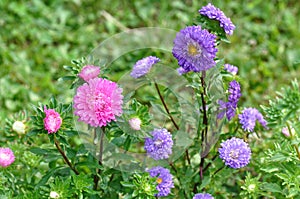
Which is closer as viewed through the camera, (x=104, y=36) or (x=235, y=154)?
(x=235, y=154)

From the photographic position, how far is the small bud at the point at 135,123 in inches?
73.8

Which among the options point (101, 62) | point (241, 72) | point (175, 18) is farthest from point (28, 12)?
point (101, 62)

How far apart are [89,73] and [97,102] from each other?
0.15 meters

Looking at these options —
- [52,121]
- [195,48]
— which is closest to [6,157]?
[52,121]

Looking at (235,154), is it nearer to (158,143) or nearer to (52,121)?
(158,143)

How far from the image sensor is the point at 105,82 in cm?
179

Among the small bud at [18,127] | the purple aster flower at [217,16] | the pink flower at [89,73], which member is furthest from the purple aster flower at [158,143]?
the small bud at [18,127]

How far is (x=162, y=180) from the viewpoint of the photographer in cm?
200

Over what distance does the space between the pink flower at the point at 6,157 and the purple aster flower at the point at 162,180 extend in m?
0.52

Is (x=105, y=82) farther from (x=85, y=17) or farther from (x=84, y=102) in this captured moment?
(x=85, y=17)

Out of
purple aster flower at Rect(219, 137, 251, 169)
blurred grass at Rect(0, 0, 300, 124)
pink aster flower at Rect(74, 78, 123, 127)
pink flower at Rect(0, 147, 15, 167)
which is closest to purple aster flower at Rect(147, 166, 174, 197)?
purple aster flower at Rect(219, 137, 251, 169)

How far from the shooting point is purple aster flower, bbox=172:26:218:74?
179 cm

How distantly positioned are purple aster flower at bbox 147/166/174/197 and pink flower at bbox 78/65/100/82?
1.36 ft

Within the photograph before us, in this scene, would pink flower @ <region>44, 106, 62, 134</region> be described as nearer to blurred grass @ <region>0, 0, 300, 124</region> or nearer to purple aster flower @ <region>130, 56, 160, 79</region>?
purple aster flower @ <region>130, 56, 160, 79</region>
